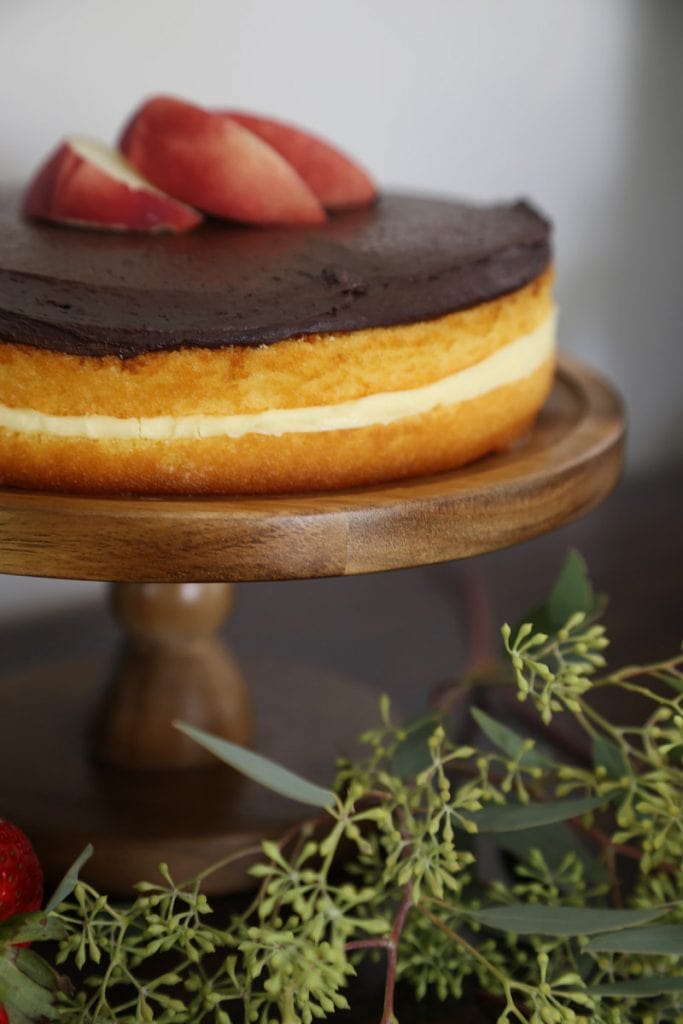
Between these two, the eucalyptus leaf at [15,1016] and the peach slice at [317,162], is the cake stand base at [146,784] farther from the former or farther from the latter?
the peach slice at [317,162]

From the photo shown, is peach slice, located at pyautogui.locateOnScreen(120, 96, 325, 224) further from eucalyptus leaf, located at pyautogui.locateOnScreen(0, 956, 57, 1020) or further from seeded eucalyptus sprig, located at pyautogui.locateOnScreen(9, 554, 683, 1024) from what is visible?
eucalyptus leaf, located at pyautogui.locateOnScreen(0, 956, 57, 1020)

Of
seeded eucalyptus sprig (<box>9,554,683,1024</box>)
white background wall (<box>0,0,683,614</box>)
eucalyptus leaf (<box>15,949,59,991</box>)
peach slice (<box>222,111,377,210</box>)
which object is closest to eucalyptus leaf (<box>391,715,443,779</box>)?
seeded eucalyptus sprig (<box>9,554,683,1024</box>)

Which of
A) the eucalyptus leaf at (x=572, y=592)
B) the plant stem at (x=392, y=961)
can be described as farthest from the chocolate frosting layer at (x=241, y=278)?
the plant stem at (x=392, y=961)

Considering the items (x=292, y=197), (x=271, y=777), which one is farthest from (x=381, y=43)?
(x=271, y=777)

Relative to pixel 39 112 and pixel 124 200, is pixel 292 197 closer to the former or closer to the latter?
pixel 124 200

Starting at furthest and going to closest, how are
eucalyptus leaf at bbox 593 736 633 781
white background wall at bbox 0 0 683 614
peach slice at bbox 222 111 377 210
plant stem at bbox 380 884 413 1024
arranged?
white background wall at bbox 0 0 683 614 < peach slice at bbox 222 111 377 210 < eucalyptus leaf at bbox 593 736 633 781 < plant stem at bbox 380 884 413 1024

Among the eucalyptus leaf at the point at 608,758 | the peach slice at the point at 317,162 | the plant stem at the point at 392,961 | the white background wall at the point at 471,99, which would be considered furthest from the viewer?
the white background wall at the point at 471,99
